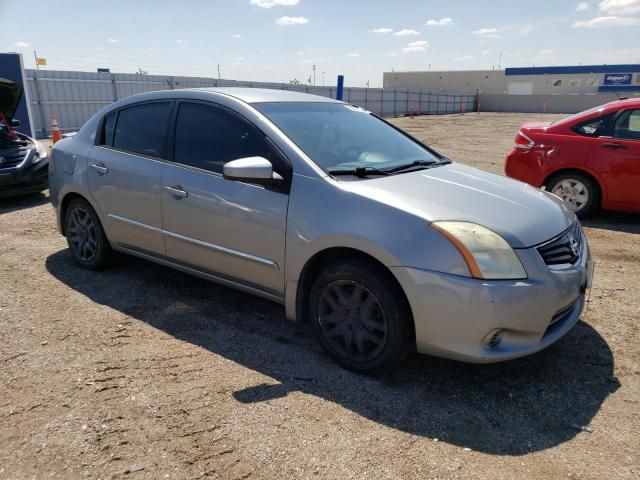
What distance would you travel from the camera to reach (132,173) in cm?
399

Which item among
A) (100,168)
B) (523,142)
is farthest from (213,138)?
(523,142)

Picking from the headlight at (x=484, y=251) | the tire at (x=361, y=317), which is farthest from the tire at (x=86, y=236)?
the headlight at (x=484, y=251)

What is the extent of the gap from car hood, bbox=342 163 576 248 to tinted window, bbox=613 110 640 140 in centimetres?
365

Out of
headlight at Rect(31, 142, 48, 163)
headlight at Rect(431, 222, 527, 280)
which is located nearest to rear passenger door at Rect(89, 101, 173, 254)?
headlight at Rect(431, 222, 527, 280)

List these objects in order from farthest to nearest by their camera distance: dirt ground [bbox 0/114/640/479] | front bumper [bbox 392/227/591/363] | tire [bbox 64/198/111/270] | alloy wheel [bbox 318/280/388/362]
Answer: tire [bbox 64/198/111/270] < alloy wheel [bbox 318/280/388/362] < front bumper [bbox 392/227/591/363] < dirt ground [bbox 0/114/640/479]

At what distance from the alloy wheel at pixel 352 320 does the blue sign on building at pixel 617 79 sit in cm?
6348

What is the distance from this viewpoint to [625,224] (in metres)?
6.55

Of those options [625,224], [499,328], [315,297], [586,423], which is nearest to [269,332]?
[315,297]

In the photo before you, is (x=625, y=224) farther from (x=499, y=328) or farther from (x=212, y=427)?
(x=212, y=427)

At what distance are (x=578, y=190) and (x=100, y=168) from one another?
19.1 ft

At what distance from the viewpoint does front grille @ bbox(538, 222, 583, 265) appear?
2.78 m

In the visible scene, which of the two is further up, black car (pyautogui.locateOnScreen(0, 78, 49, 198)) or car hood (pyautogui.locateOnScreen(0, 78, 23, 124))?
car hood (pyautogui.locateOnScreen(0, 78, 23, 124))

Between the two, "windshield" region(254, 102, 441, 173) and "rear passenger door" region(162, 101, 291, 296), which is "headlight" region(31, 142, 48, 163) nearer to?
"rear passenger door" region(162, 101, 291, 296)

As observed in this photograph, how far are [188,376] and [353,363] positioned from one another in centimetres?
100
